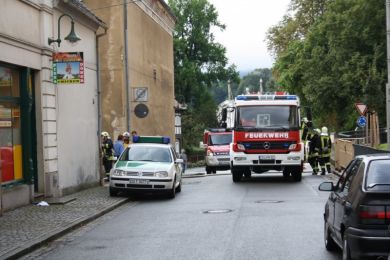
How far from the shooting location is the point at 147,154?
19.4 m

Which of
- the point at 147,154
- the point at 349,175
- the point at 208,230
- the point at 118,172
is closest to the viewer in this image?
the point at 349,175

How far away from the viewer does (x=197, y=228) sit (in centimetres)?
1227

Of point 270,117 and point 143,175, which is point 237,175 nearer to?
point 270,117

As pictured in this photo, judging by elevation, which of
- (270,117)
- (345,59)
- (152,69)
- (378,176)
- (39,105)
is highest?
(345,59)

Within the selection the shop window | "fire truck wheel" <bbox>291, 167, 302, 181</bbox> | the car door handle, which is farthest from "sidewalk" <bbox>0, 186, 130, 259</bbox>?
"fire truck wheel" <bbox>291, 167, 302, 181</bbox>

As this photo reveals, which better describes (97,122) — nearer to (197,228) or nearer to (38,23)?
(38,23)

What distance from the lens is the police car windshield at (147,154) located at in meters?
19.3

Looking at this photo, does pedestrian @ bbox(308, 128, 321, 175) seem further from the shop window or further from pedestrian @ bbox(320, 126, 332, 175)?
the shop window

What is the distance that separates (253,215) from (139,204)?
170 inches

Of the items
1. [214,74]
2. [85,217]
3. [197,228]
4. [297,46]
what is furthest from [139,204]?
[214,74]

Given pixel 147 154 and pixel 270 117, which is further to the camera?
pixel 270 117

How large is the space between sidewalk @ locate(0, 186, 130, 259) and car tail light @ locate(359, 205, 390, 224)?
4.97 meters

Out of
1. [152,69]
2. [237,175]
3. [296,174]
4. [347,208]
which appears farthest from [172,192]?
[152,69]

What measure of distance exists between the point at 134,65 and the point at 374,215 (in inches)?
1084
